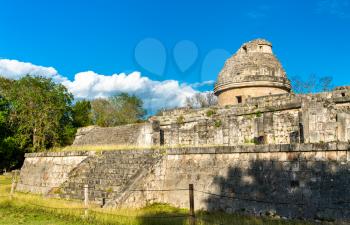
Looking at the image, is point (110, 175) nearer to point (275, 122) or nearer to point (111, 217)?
point (111, 217)

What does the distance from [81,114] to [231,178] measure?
38.7 m

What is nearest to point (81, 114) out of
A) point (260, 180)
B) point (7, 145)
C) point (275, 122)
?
point (7, 145)

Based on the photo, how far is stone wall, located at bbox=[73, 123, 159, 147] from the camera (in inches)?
792

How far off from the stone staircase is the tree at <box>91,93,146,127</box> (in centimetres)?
3872

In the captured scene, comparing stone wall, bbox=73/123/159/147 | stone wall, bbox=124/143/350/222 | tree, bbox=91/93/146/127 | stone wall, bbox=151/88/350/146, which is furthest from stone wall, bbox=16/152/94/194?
tree, bbox=91/93/146/127

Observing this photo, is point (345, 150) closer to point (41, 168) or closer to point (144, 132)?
point (144, 132)

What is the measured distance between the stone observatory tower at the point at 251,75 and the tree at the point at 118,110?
32620mm

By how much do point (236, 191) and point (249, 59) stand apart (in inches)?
572

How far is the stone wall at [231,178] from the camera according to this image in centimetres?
919

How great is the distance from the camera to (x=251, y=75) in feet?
76.2

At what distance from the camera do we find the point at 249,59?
24172 millimetres

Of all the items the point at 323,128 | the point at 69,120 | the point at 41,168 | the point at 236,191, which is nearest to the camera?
the point at 236,191

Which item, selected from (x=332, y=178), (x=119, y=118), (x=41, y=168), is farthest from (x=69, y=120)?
(x=332, y=178)

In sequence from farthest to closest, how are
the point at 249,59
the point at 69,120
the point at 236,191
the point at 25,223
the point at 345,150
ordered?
the point at 69,120, the point at 249,59, the point at 236,191, the point at 25,223, the point at 345,150
